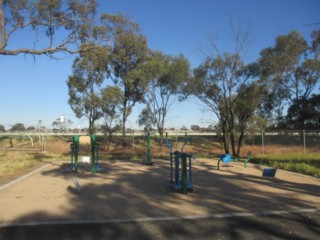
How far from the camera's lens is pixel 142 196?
7.93 metres

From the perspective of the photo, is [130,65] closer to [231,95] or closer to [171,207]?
[231,95]

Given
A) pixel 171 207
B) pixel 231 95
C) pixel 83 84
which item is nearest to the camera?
pixel 171 207

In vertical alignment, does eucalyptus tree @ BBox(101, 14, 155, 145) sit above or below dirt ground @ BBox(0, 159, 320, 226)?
above

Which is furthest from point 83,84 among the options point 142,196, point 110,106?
point 142,196

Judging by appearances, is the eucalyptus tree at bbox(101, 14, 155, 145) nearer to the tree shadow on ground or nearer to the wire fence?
the wire fence

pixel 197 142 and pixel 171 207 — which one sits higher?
pixel 197 142

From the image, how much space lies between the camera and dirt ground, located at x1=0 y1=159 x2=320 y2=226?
6.37 metres

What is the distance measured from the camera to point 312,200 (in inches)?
287

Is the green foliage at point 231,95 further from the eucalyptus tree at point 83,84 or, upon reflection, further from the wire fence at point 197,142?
the eucalyptus tree at point 83,84

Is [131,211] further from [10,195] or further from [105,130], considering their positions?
[105,130]

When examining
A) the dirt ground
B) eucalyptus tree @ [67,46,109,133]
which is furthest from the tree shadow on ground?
eucalyptus tree @ [67,46,109,133]

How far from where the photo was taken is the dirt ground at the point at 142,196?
637 centimetres

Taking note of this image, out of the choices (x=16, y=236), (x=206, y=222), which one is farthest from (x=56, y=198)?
(x=206, y=222)

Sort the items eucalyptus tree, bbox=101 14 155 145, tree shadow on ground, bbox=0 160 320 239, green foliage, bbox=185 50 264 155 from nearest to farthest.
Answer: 1. tree shadow on ground, bbox=0 160 320 239
2. green foliage, bbox=185 50 264 155
3. eucalyptus tree, bbox=101 14 155 145
